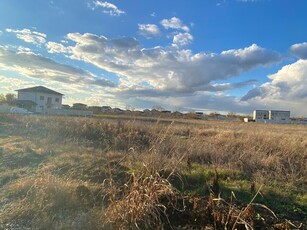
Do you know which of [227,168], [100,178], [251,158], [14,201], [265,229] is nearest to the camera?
[265,229]

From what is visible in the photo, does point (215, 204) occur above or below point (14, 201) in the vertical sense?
above

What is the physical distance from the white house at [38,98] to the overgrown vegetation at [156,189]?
185 ft

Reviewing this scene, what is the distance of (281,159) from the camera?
9.62 m

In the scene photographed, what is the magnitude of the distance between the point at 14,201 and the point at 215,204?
3686 millimetres

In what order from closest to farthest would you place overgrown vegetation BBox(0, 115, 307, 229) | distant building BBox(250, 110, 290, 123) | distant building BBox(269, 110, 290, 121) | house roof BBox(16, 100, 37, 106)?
overgrown vegetation BBox(0, 115, 307, 229) → house roof BBox(16, 100, 37, 106) → distant building BBox(269, 110, 290, 121) → distant building BBox(250, 110, 290, 123)

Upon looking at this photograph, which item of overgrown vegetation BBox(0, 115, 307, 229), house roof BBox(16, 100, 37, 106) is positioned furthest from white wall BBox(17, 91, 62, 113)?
overgrown vegetation BBox(0, 115, 307, 229)

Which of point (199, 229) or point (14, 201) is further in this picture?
point (14, 201)

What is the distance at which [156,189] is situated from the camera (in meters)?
4.76

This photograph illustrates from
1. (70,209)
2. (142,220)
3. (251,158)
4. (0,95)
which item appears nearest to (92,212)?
(70,209)

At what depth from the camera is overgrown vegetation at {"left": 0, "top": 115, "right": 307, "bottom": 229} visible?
4.58 meters

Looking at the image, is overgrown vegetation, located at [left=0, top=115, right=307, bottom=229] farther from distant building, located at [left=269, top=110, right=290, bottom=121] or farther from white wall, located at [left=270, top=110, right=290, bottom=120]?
white wall, located at [left=270, top=110, right=290, bottom=120]

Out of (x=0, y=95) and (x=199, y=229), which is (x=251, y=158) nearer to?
(x=199, y=229)

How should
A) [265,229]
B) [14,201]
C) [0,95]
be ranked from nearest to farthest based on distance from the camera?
[265,229] → [14,201] → [0,95]

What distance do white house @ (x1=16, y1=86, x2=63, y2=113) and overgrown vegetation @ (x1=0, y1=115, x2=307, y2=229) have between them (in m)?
56.4
